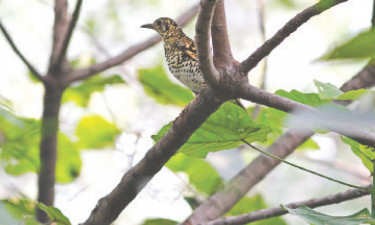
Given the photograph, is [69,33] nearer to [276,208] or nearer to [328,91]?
[276,208]

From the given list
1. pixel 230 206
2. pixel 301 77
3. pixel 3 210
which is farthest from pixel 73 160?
pixel 301 77

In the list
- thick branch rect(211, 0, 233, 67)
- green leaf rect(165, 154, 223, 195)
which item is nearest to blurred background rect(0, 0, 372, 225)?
green leaf rect(165, 154, 223, 195)

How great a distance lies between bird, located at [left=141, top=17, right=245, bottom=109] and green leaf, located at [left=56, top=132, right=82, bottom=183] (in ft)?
2.31

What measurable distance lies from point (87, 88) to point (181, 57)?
2.02 ft

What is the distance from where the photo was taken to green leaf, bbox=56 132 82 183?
2465mm

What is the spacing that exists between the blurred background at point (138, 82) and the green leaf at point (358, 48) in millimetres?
1969

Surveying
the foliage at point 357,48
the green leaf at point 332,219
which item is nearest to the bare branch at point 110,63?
the green leaf at point 332,219

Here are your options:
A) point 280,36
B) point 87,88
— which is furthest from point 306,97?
point 87,88

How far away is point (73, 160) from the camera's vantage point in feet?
8.18

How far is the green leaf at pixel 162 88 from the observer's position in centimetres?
244

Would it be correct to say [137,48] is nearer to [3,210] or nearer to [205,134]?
[205,134]

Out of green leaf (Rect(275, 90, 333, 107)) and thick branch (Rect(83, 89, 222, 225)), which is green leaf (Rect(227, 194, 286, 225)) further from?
green leaf (Rect(275, 90, 333, 107))

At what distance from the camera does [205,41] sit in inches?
40.7

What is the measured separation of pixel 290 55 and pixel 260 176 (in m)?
2.63
